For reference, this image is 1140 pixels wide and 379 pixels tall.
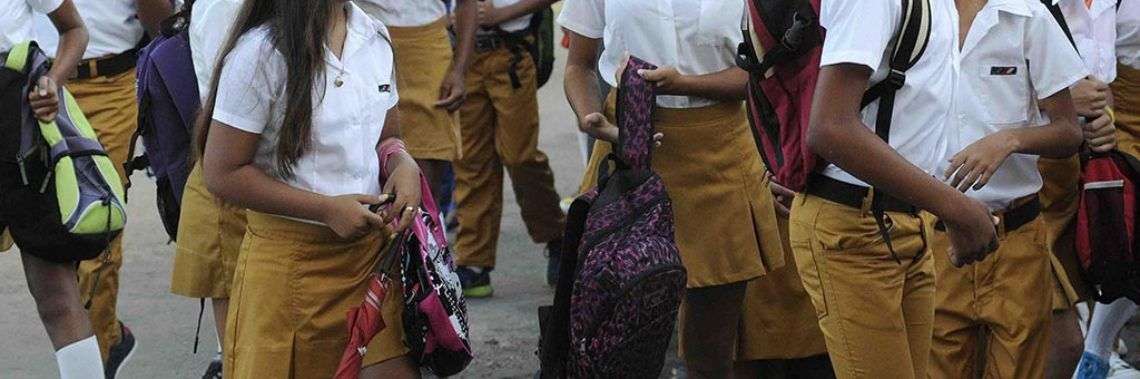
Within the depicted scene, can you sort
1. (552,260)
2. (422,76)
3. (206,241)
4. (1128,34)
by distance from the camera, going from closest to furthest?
(206,241) → (1128,34) → (422,76) → (552,260)

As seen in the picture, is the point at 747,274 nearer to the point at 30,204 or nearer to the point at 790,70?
the point at 790,70

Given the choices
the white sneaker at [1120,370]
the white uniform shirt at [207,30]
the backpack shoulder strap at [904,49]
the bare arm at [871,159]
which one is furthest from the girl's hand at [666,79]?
the white sneaker at [1120,370]

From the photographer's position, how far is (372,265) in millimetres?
4211

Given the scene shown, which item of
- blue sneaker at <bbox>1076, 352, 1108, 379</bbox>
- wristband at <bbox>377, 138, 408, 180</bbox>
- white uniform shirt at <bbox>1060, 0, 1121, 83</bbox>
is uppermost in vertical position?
wristband at <bbox>377, 138, 408, 180</bbox>

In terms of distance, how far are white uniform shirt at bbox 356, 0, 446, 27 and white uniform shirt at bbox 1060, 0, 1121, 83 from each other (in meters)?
2.56

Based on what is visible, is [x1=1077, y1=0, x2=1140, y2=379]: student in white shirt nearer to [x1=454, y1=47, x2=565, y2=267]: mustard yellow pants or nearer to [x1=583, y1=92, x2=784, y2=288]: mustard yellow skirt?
[x1=583, y1=92, x2=784, y2=288]: mustard yellow skirt

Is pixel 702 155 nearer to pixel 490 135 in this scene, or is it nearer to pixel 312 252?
pixel 312 252

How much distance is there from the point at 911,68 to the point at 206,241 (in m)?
2.21

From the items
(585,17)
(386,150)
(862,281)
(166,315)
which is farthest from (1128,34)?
(166,315)

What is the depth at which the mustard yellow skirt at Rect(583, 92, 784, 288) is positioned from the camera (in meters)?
5.02

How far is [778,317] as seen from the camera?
546 centimetres

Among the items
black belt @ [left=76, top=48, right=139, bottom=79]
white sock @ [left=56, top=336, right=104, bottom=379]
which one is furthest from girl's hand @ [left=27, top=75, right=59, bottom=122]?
black belt @ [left=76, top=48, right=139, bottom=79]

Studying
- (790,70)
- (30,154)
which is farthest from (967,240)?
(30,154)

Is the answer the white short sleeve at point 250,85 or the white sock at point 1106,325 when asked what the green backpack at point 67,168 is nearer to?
the white short sleeve at point 250,85
